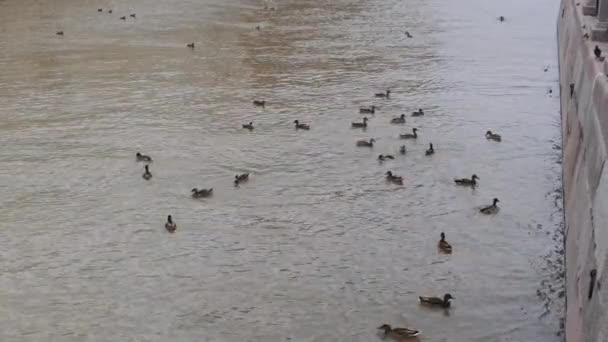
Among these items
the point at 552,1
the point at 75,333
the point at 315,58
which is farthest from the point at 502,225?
the point at 552,1

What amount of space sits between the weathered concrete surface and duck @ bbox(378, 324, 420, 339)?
62.8 inches

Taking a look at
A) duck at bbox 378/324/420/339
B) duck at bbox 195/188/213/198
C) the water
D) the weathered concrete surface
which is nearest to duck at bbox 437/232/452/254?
the water

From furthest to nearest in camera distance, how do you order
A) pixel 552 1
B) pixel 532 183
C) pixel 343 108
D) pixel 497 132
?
1. pixel 552 1
2. pixel 343 108
3. pixel 497 132
4. pixel 532 183

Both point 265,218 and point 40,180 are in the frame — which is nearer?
point 265,218

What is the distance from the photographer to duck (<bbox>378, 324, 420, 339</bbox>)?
27.5 ft

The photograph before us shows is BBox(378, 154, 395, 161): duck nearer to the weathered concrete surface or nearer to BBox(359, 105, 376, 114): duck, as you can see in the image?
BBox(359, 105, 376, 114): duck

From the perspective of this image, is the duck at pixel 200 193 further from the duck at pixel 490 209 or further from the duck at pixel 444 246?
the duck at pixel 490 209

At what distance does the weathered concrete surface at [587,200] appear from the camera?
6.52 metres

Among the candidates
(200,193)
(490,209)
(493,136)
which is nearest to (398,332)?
(490,209)

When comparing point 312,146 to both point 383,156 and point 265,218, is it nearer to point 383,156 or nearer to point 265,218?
point 383,156

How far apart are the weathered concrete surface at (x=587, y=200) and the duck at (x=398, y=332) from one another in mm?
1596

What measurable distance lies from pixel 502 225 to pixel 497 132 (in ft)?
13.9

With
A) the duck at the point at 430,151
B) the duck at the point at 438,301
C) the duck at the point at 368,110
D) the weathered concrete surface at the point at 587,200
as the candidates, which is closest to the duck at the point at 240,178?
the duck at the point at 430,151

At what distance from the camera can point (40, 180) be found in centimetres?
1287
